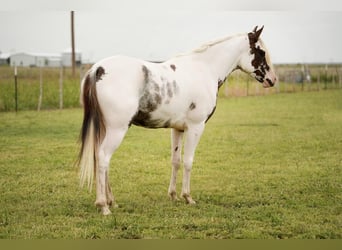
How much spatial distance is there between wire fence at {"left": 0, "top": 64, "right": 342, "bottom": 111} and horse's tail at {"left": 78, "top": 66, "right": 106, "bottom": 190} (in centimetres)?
213

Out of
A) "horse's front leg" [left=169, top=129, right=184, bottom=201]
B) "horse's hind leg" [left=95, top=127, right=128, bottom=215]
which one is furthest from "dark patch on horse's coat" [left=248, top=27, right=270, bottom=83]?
"horse's hind leg" [left=95, top=127, right=128, bottom=215]

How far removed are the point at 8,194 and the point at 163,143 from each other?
7.42 ft

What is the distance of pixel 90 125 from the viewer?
362cm

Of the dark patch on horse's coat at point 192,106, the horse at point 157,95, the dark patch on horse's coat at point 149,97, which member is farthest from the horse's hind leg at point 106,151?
the dark patch on horse's coat at point 192,106

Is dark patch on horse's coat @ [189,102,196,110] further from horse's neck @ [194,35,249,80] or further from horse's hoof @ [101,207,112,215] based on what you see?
horse's hoof @ [101,207,112,215]

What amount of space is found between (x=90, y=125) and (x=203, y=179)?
151 cm

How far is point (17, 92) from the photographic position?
5965mm

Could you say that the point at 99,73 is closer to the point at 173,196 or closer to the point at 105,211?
the point at 105,211

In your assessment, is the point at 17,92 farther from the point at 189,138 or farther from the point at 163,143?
the point at 189,138

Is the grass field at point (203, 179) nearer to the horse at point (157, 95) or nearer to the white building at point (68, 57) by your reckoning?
the horse at point (157, 95)

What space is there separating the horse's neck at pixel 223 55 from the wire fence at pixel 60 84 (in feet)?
6.52

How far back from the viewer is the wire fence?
5.79 metres

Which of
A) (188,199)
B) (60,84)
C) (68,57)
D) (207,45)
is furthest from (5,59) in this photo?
(188,199)

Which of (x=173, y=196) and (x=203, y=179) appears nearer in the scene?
(x=173, y=196)
